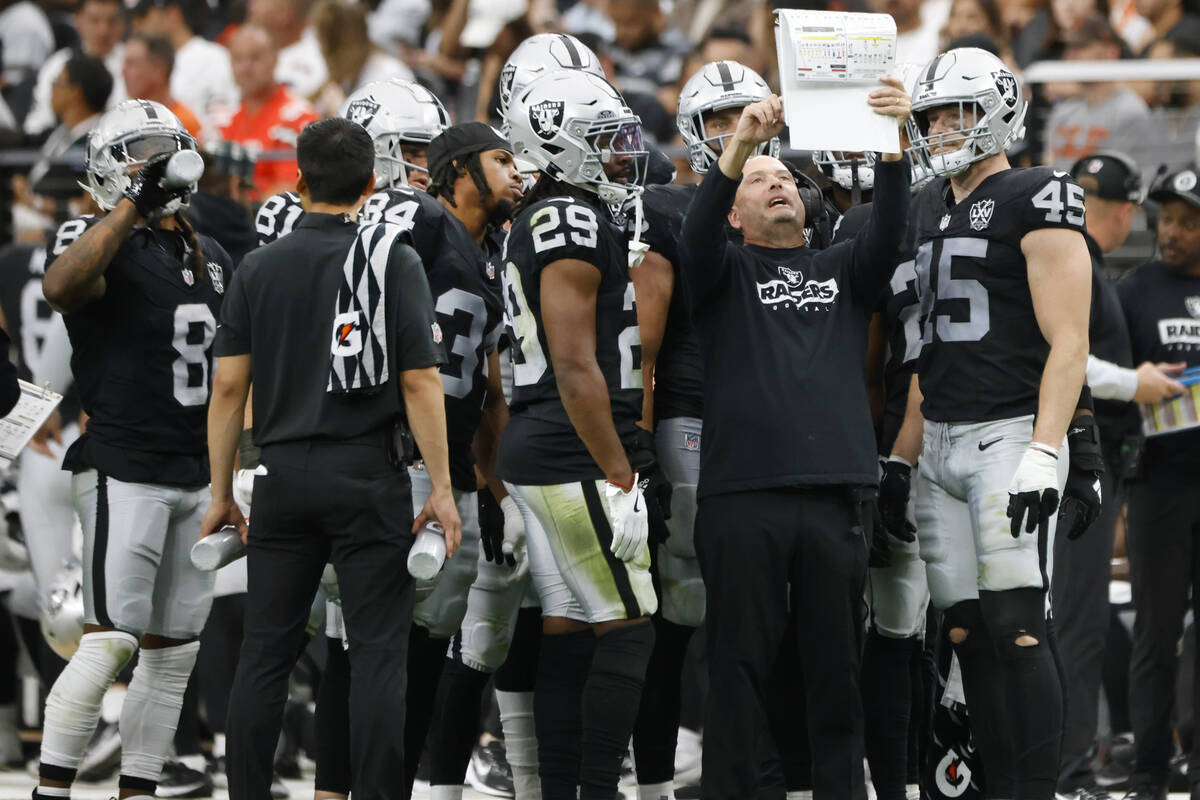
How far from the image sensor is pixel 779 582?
5.13 metres

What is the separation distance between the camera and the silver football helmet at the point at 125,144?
5883 mm

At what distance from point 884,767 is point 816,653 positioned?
2.85 feet

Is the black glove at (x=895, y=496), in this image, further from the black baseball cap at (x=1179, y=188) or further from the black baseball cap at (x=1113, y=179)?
the black baseball cap at (x=1113, y=179)

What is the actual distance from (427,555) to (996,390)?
5.70 ft

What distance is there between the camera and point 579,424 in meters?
5.12

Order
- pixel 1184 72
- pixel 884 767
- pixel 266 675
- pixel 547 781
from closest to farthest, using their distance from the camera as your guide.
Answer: pixel 266 675, pixel 547 781, pixel 884 767, pixel 1184 72

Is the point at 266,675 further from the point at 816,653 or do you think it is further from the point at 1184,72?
the point at 1184,72

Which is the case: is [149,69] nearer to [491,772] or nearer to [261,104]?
[261,104]

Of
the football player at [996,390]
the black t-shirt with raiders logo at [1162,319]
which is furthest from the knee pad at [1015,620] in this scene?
the black t-shirt with raiders logo at [1162,319]

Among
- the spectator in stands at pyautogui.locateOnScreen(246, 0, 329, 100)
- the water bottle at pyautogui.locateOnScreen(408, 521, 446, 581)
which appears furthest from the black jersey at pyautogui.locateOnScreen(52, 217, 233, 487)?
the spectator in stands at pyautogui.locateOnScreen(246, 0, 329, 100)

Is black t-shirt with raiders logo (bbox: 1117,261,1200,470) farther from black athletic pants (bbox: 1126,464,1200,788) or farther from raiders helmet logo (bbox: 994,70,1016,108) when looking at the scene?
raiders helmet logo (bbox: 994,70,1016,108)

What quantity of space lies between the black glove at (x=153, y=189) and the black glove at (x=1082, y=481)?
288 cm

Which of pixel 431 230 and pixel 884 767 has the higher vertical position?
pixel 431 230

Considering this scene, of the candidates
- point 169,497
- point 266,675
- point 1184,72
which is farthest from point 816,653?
point 1184,72
